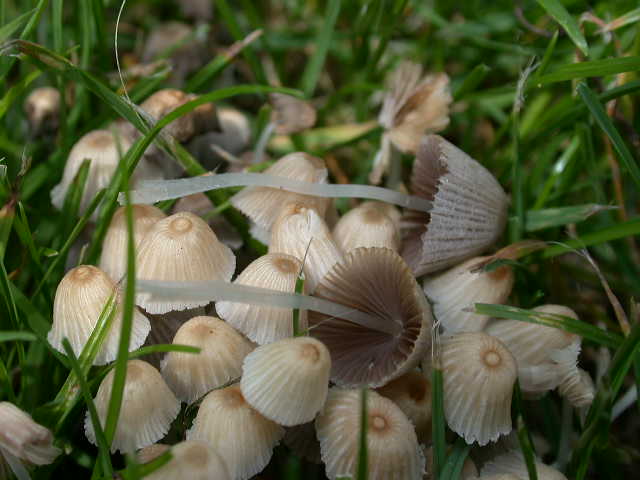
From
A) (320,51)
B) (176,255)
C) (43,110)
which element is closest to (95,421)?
(176,255)

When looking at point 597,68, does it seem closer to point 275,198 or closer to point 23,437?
point 275,198

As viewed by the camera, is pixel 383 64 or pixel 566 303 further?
pixel 383 64

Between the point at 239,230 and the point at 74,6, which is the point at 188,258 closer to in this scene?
the point at 239,230

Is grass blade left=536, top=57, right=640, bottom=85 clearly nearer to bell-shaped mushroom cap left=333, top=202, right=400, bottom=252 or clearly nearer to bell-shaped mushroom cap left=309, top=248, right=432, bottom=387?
bell-shaped mushroom cap left=333, top=202, right=400, bottom=252

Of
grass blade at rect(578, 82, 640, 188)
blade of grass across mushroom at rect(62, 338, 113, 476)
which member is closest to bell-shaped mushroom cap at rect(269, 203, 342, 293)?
blade of grass across mushroom at rect(62, 338, 113, 476)

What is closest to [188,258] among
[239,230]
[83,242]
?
[239,230]
